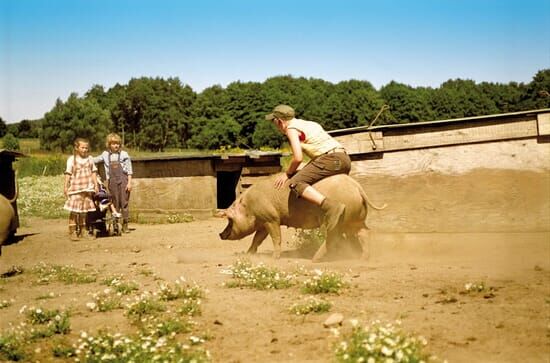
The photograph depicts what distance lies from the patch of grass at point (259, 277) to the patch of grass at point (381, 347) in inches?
91.6

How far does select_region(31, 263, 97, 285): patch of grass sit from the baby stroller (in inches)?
152

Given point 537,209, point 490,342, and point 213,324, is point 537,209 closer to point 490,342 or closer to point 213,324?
point 490,342

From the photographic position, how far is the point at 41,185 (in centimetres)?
3212

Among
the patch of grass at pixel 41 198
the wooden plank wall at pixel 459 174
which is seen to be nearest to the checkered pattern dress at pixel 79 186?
the wooden plank wall at pixel 459 174

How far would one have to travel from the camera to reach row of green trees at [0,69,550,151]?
254ft

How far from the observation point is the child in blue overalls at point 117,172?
13.3m

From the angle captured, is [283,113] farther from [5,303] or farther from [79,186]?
[79,186]

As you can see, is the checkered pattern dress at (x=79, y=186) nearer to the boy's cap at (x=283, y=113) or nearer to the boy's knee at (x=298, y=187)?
the boy's cap at (x=283, y=113)

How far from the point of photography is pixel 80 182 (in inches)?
491

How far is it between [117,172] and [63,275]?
5410mm

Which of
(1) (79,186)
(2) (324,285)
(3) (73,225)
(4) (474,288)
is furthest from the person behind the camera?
(3) (73,225)

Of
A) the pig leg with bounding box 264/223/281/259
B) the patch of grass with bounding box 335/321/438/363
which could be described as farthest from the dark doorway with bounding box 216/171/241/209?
the patch of grass with bounding box 335/321/438/363

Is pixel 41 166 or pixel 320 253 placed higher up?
pixel 41 166

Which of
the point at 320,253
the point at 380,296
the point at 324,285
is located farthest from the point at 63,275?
the point at 380,296
